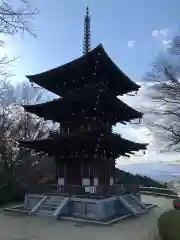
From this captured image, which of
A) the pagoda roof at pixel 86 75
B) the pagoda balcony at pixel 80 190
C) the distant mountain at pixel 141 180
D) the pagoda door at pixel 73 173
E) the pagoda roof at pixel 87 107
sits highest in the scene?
the pagoda roof at pixel 86 75

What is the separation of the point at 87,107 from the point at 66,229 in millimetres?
8300

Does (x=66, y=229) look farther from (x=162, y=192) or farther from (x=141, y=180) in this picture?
(x=141, y=180)

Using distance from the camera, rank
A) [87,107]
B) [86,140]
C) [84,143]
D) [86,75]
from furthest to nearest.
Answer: [86,75], [87,107], [84,143], [86,140]

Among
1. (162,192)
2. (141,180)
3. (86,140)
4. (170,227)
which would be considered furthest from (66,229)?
(141,180)

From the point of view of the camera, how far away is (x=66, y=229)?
1320 cm

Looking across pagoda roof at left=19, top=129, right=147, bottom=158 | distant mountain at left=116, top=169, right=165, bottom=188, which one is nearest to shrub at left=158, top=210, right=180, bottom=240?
pagoda roof at left=19, top=129, right=147, bottom=158

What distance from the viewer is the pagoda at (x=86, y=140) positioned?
16.9 metres

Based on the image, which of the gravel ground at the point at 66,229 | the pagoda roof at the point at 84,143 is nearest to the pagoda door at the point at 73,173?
the pagoda roof at the point at 84,143

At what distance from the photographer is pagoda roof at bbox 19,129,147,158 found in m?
16.8

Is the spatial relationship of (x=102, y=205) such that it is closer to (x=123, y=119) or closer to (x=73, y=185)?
(x=73, y=185)

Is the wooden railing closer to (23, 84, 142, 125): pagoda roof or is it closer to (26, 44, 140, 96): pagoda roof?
(23, 84, 142, 125): pagoda roof

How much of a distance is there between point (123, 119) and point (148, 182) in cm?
1948

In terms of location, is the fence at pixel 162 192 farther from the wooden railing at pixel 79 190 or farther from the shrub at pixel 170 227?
the shrub at pixel 170 227

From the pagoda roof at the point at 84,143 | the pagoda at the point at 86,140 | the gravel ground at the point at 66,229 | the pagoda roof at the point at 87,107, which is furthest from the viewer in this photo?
the pagoda roof at the point at 87,107
